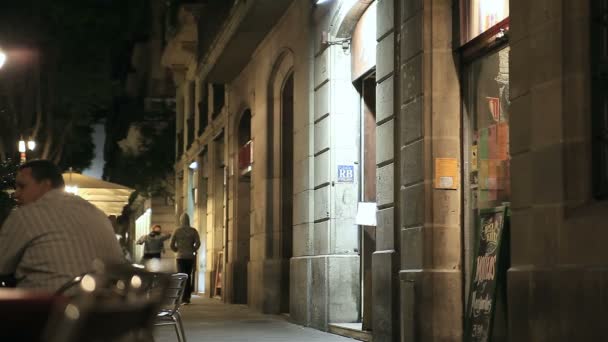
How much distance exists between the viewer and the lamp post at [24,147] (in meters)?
27.6

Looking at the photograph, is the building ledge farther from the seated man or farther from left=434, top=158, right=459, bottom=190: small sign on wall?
the seated man

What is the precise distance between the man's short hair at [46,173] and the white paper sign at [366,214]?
7446 mm

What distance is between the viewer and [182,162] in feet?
111

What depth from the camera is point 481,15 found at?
9.96 meters

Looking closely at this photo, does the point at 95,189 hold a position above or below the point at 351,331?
above

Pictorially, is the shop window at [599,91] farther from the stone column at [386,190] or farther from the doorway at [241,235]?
the doorway at [241,235]

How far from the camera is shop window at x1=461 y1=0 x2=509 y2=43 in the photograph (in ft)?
31.0

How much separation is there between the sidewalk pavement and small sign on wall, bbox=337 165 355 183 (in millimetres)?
2022

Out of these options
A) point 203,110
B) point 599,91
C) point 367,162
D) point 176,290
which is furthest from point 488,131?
point 203,110

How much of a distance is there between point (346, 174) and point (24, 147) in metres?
16.2

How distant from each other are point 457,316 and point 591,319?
3.24m

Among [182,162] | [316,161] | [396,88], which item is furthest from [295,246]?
[182,162]

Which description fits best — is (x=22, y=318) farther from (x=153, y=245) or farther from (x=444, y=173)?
A: (x=153, y=245)

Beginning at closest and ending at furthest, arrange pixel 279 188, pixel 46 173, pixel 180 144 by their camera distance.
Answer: pixel 46 173 < pixel 279 188 < pixel 180 144
